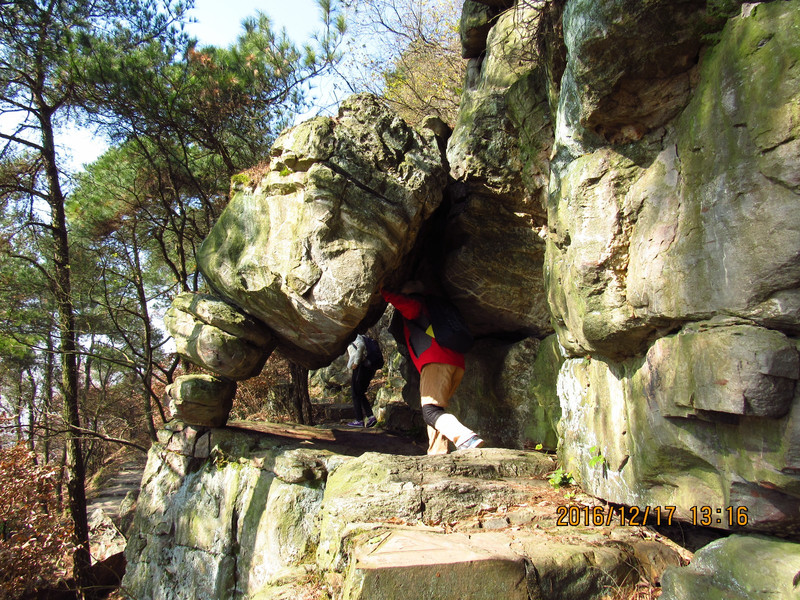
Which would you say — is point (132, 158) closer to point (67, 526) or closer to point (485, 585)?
point (67, 526)

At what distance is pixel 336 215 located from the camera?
18.8 feet

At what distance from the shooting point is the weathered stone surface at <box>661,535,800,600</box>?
8.53 feet

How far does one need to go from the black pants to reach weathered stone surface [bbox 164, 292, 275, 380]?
7.37ft

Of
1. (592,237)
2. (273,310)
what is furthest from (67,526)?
(592,237)

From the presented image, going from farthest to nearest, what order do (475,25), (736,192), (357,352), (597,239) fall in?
(357,352) < (475,25) < (597,239) < (736,192)

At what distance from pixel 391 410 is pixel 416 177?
13.2 ft

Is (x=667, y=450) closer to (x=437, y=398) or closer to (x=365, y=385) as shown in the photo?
(x=437, y=398)

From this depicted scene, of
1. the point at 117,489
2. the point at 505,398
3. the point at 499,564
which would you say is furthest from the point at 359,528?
the point at 117,489

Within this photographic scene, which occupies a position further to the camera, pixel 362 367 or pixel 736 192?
pixel 362 367

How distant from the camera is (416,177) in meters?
5.76

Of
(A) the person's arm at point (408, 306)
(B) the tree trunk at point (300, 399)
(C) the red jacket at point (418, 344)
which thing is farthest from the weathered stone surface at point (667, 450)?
(B) the tree trunk at point (300, 399)
